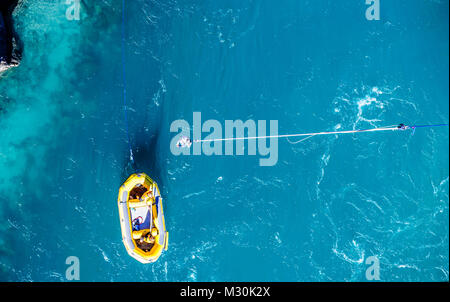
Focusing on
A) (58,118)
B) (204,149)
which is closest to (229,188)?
(204,149)

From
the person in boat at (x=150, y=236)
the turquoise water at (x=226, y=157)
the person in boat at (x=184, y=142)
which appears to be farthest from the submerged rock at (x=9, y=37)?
the person in boat at (x=150, y=236)

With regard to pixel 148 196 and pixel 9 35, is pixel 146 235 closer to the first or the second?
pixel 148 196

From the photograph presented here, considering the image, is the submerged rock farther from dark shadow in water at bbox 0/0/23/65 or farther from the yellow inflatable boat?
the yellow inflatable boat

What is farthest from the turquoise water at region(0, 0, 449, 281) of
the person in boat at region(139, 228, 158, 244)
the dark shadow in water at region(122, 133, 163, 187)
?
the person in boat at region(139, 228, 158, 244)

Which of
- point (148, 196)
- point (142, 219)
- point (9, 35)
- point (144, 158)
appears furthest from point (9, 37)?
point (142, 219)

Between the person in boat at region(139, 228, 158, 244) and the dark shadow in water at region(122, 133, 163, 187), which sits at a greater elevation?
the dark shadow in water at region(122, 133, 163, 187)
